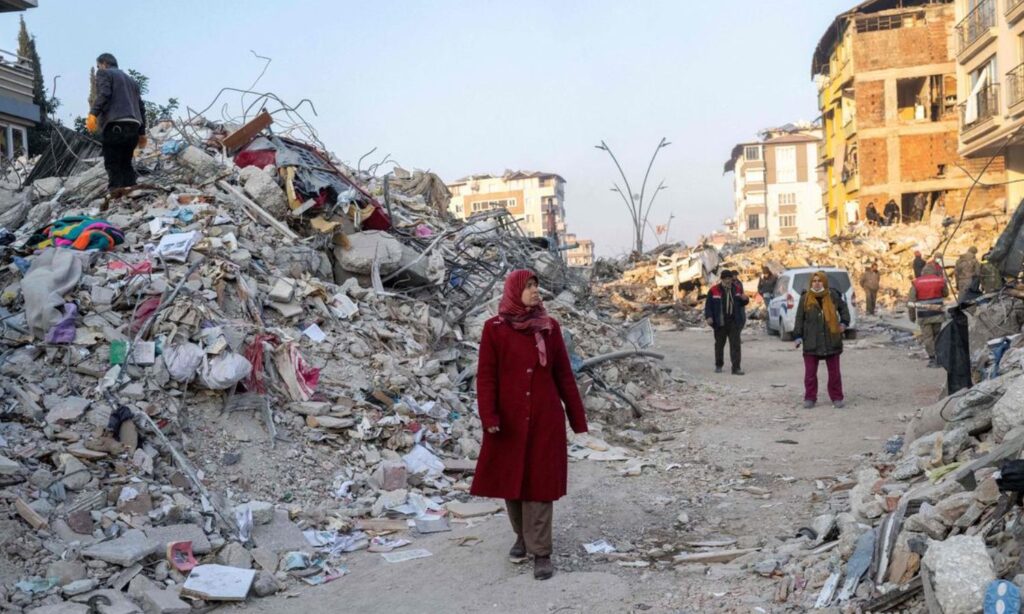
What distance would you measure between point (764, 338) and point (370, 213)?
12026 millimetres

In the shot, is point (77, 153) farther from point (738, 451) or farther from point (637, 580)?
point (637, 580)

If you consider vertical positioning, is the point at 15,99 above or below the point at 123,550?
above

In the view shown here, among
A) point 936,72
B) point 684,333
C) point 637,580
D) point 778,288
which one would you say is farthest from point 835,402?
point 936,72

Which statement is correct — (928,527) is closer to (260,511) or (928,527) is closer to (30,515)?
(260,511)

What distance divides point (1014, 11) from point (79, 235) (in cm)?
2439

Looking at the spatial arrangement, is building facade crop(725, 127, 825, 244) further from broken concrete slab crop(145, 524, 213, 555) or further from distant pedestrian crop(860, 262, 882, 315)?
broken concrete slab crop(145, 524, 213, 555)

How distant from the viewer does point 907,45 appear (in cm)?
3809

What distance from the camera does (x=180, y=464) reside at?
6.59 meters

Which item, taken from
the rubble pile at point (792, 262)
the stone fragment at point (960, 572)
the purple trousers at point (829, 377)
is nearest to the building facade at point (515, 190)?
the rubble pile at point (792, 262)

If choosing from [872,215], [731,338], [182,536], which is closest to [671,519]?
[182,536]

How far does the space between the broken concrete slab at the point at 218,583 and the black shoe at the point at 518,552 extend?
1.54m

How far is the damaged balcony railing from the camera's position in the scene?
26.5 m

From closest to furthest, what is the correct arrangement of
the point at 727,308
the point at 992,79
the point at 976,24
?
1. the point at 727,308
2. the point at 992,79
3. the point at 976,24

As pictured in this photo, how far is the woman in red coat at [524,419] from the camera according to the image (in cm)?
526
